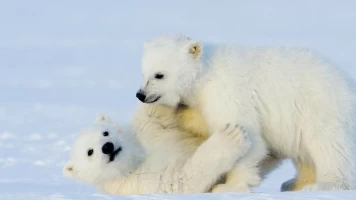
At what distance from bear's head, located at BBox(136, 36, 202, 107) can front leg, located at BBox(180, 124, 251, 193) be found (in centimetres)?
48

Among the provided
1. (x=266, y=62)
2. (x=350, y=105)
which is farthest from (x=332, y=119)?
(x=266, y=62)

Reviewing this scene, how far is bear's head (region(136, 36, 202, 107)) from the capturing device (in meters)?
8.03

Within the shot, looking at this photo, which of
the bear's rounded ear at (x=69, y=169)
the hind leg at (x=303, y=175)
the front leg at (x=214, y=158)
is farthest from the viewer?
the hind leg at (x=303, y=175)

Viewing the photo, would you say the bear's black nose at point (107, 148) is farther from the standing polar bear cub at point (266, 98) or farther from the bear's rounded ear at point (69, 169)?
the standing polar bear cub at point (266, 98)

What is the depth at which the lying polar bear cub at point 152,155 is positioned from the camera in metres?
7.77

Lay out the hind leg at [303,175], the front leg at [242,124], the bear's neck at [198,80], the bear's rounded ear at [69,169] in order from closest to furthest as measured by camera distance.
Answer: the front leg at [242,124] < the bear's neck at [198,80] < the bear's rounded ear at [69,169] < the hind leg at [303,175]

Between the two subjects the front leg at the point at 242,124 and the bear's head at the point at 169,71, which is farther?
the bear's head at the point at 169,71

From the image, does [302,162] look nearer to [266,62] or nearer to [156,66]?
[266,62]

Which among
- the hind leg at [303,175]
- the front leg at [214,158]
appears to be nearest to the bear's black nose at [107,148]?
the front leg at [214,158]

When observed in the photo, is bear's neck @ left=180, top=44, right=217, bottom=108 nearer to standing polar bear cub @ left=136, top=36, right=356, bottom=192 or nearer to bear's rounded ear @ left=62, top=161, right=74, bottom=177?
standing polar bear cub @ left=136, top=36, right=356, bottom=192

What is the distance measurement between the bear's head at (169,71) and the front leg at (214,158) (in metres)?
0.48

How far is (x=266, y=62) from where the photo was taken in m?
8.02

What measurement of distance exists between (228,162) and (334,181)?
83 cm

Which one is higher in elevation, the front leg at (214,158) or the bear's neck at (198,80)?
the bear's neck at (198,80)
